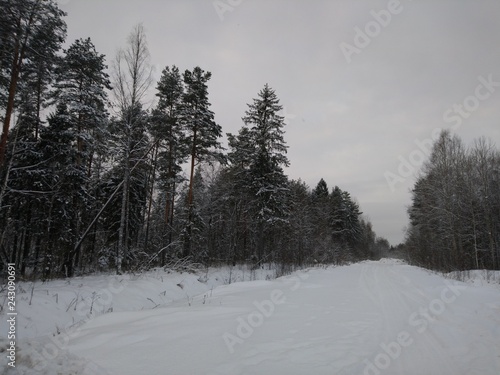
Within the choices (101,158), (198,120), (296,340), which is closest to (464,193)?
(198,120)

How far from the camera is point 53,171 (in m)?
13.9

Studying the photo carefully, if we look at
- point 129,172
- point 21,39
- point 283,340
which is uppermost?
point 21,39

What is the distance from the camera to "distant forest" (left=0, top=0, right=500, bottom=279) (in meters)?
10.5

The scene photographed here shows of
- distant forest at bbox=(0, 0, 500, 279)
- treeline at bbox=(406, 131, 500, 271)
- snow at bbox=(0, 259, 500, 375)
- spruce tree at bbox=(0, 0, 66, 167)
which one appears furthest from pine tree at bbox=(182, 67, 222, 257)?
treeline at bbox=(406, 131, 500, 271)

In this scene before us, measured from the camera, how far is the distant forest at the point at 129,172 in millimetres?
10531

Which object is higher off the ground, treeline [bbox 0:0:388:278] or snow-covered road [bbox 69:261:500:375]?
treeline [bbox 0:0:388:278]

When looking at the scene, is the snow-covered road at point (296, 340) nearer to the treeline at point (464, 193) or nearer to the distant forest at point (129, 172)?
the distant forest at point (129, 172)

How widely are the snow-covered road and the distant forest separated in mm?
4997

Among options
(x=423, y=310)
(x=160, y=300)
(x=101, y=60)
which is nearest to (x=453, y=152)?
(x=423, y=310)

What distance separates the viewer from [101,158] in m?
17.1

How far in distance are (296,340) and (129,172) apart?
1049cm

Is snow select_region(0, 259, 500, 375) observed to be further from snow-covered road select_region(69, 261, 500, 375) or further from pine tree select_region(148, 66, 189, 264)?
pine tree select_region(148, 66, 189, 264)

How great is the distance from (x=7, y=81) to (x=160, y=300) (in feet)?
33.9

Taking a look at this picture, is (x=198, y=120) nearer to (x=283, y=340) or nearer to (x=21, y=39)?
(x=21, y=39)
